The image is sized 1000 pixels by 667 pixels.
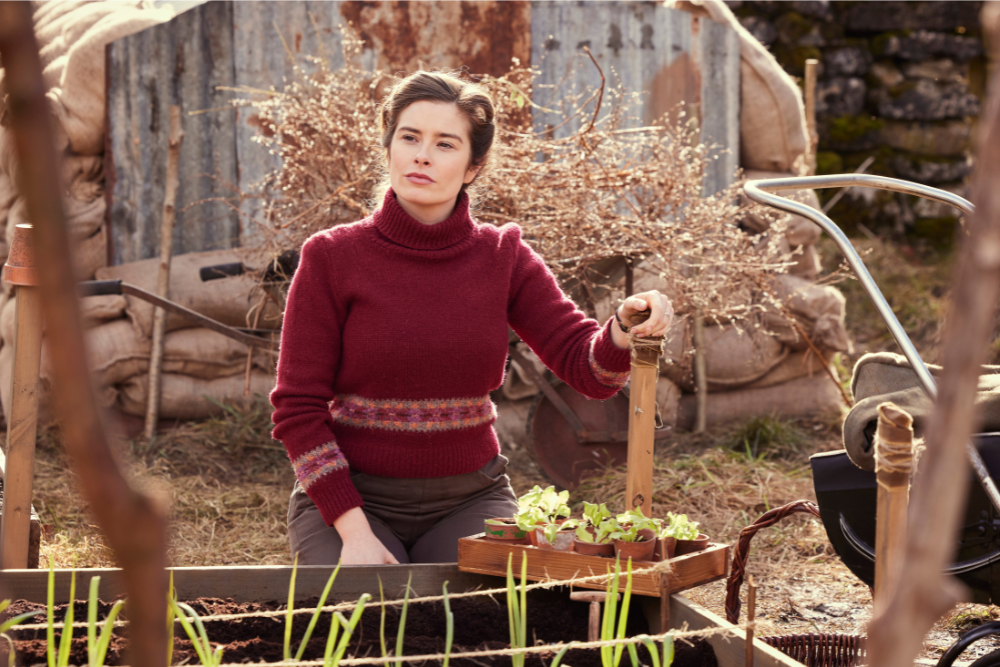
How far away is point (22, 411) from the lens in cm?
166

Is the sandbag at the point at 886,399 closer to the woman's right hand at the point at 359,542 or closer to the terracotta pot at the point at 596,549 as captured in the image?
the terracotta pot at the point at 596,549

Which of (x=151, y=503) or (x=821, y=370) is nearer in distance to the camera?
(x=151, y=503)

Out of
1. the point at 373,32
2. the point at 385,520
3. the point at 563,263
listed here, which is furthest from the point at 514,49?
the point at 385,520

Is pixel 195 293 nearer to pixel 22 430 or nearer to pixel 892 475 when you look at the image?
pixel 22 430

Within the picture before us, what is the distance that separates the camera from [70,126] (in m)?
4.39

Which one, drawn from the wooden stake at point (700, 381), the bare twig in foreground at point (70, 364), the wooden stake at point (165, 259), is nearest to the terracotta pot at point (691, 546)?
the bare twig in foreground at point (70, 364)

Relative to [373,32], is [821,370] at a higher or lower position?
lower

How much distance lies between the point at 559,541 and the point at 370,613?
1.07ft

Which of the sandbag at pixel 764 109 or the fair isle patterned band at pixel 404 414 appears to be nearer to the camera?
the fair isle patterned band at pixel 404 414

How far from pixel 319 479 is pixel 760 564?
1735 millimetres

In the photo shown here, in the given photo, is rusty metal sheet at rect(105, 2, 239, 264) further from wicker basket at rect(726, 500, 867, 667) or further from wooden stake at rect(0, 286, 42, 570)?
wicker basket at rect(726, 500, 867, 667)

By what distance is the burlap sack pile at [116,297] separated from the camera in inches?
163

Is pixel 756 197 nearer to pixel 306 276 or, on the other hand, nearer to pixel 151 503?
pixel 306 276

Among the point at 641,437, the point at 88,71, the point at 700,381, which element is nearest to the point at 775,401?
the point at 700,381
